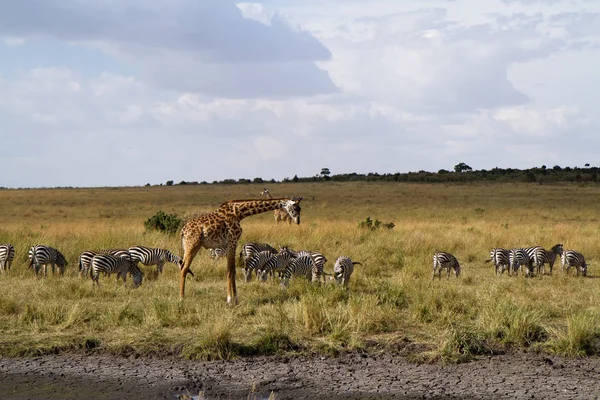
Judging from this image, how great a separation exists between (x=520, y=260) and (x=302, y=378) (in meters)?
8.98

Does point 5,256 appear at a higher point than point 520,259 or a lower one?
higher

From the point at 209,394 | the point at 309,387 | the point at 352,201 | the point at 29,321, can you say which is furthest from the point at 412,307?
the point at 352,201

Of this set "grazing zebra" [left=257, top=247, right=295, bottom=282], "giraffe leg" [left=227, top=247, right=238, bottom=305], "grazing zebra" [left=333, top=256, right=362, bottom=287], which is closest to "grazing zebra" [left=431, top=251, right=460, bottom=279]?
"grazing zebra" [left=333, top=256, right=362, bottom=287]

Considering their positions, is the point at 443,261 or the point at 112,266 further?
the point at 443,261

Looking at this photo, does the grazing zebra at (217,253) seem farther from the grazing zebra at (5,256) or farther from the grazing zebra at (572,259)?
the grazing zebra at (572,259)

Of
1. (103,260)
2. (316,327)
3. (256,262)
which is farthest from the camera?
(256,262)

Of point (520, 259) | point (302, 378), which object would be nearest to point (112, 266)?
point (302, 378)

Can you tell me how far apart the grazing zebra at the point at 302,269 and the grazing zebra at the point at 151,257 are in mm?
2718

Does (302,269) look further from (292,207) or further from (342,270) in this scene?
(292,207)

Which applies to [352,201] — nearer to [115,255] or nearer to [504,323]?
[115,255]

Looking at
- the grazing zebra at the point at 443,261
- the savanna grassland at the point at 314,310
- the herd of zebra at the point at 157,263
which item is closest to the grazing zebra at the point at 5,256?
the herd of zebra at the point at 157,263

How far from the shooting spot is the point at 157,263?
15.7m

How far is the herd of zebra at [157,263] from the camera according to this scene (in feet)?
45.1

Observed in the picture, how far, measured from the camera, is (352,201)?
185 feet
